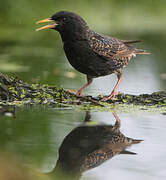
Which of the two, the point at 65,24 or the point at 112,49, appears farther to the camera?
the point at 112,49

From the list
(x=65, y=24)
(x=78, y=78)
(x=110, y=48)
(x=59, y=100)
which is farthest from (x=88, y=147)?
(x=78, y=78)

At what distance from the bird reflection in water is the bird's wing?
1.44 m

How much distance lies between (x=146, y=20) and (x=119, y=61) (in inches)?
428

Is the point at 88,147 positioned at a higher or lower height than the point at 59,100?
lower

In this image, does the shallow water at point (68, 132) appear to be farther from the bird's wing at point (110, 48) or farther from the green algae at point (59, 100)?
the bird's wing at point (110, 48)

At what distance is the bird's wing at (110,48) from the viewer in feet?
23.8

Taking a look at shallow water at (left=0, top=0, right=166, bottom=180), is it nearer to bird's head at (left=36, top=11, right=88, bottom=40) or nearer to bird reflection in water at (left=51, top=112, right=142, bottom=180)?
bird reflection in water at (left=51, top=112, right=142, bottom=180)

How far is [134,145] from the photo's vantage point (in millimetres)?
5332

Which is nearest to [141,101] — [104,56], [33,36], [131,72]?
[104,56]

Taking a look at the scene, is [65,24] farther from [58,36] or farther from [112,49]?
[58,36]

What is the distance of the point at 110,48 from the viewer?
760 cm

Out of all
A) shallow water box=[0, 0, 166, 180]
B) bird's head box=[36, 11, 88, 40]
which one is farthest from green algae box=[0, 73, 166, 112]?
bird's head box=[36, 11, 88, 40]

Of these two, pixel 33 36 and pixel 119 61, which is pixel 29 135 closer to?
pixel 119 61

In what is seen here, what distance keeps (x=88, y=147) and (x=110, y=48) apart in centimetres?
271
